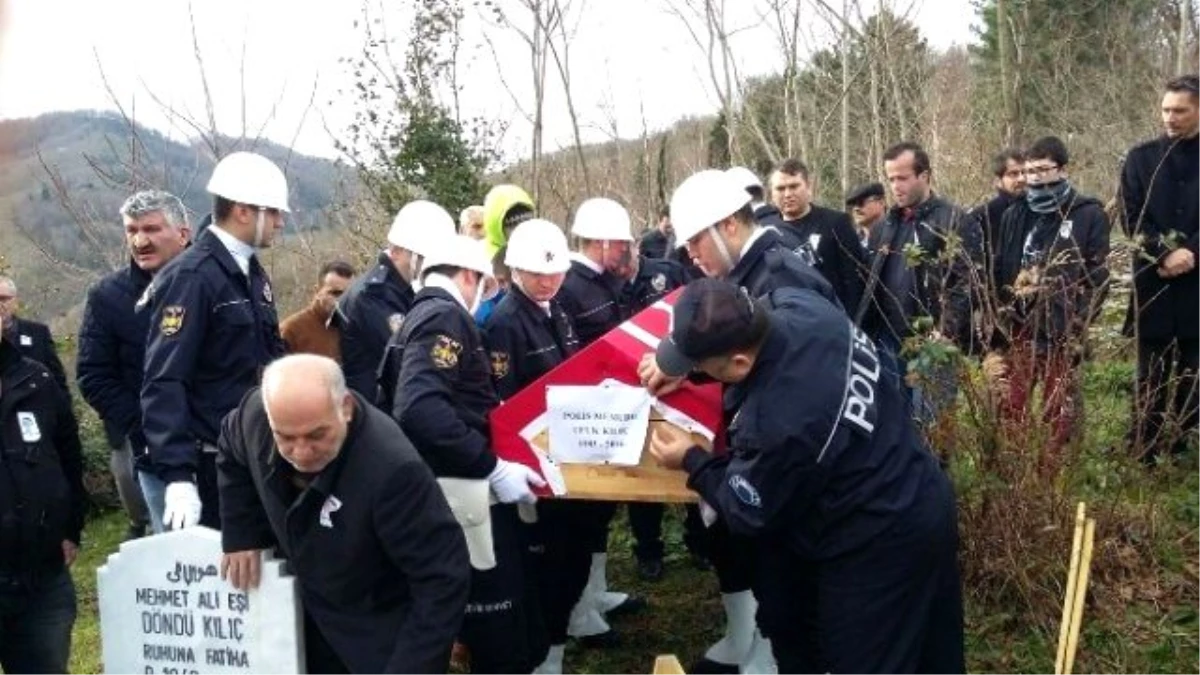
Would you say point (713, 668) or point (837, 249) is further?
point (837, 249)

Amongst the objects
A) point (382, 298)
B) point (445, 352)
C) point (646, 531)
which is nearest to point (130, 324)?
point (382, 298)

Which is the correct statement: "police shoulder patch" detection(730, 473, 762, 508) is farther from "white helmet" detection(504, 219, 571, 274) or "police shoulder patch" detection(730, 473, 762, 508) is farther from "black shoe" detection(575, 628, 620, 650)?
"black shoe" detection(575, 628, 620, 650)

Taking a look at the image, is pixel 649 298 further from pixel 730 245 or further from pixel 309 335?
pixel 730 245

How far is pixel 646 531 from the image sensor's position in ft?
21.3

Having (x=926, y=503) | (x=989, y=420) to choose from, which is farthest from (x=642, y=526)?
(x=926, y=503)

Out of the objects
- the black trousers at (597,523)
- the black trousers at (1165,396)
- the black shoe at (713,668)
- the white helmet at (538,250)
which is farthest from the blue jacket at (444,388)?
the black trousers at (1165,396)

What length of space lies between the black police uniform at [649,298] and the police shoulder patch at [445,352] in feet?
6.91

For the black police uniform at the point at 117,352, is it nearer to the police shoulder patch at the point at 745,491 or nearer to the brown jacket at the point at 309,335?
the brown jacket at the point at 309,335

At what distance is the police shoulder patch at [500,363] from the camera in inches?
193

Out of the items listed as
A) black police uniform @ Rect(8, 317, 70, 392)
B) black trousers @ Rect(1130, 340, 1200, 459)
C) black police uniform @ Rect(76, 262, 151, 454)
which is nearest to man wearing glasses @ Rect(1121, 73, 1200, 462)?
black trousers @ Rect(1130, 340, 1200, 459)

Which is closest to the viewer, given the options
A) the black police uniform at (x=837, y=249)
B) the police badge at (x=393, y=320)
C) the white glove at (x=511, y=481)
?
the white glove at (x=511, y=481)

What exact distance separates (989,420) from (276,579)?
2.99m

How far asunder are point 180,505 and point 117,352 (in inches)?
55.3

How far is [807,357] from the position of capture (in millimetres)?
3375
